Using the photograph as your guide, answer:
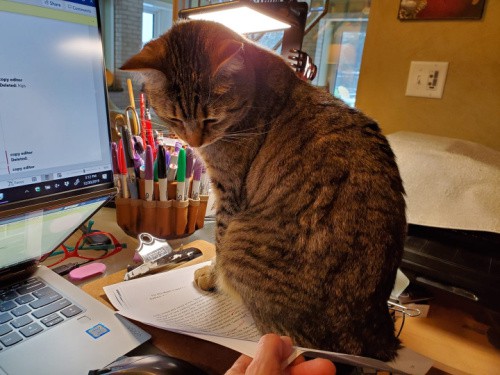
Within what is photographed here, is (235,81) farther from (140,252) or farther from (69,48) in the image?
(140,252)

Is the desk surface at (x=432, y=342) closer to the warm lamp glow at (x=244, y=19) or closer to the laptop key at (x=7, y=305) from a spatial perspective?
the laptop key at (x=7, y=305)

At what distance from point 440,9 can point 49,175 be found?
131 centimetres

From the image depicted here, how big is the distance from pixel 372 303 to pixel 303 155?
0.30 meters

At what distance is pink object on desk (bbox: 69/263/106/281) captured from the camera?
0.71 meters

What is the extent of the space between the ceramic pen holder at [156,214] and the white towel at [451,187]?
0.56 metres

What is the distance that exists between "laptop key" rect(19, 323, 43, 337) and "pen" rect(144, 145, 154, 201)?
392 millimetres

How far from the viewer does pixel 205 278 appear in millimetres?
737

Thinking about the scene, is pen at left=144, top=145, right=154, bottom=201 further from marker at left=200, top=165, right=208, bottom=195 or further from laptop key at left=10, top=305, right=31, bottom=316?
laptop key at left=10, top=305, right=31, bottom=316

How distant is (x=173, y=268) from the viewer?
0.81m

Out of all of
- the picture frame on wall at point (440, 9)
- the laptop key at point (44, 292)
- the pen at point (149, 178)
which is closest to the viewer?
the laptop key at point (44, 292)

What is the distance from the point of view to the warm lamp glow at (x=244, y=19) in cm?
100

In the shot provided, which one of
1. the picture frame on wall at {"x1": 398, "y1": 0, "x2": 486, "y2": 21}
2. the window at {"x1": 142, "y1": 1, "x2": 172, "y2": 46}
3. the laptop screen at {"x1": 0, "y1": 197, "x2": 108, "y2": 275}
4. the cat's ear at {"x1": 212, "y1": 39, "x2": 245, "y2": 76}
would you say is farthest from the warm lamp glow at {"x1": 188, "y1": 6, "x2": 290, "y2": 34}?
the window at {"x1": 142, "y1": 1, "x2": 172, "y2": 46}

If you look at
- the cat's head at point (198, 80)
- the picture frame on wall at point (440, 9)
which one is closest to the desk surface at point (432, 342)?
the cat's head at point (198, 80)

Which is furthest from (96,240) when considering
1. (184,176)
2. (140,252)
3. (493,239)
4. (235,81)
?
(493,239)
